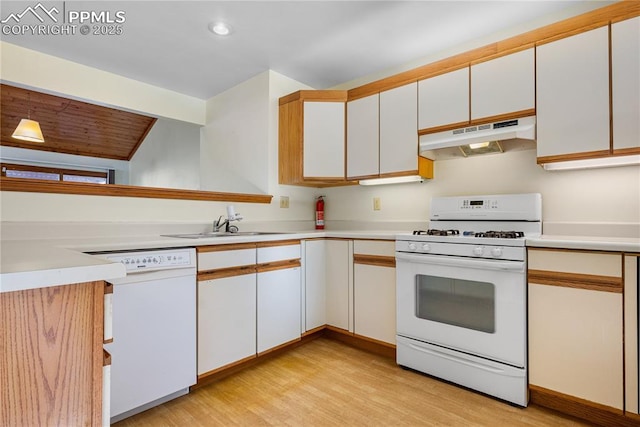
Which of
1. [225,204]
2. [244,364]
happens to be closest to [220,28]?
[225,204]

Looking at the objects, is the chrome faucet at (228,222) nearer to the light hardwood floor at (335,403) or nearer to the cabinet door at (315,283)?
the cabinet door at (315,283)

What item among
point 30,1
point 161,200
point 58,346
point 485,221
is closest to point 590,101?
point 485,221

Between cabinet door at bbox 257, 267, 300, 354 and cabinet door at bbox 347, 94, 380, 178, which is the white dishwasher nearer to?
cabinet door at bbox 257, 267, 300, 354

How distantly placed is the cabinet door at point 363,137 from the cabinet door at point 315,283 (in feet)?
2.33

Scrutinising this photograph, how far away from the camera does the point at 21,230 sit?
1805mm

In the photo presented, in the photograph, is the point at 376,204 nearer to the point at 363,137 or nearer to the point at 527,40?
the point at 363,137

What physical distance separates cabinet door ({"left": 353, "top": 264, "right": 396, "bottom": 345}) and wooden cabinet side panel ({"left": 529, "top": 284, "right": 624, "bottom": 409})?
2.78 feet

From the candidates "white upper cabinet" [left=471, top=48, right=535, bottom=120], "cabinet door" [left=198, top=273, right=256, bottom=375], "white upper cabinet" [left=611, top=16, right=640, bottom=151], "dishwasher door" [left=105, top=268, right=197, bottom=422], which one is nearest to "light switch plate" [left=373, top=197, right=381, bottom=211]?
"white upper cabinet" [left=471, top=48, right=535, bottom=120]

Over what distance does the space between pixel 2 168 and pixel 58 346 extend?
6.62m

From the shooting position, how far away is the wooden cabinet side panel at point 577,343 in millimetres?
1518

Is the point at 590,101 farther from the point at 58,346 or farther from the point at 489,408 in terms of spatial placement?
the point at 58,346

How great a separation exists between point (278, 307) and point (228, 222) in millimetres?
768

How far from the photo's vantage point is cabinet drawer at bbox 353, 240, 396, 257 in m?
2.32

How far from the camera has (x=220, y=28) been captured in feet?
7.56
